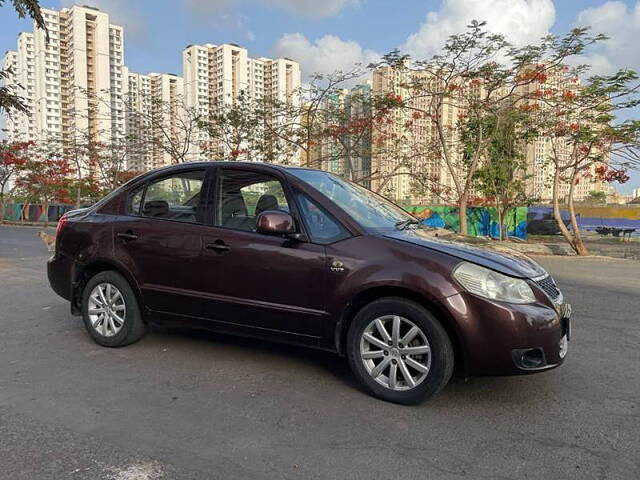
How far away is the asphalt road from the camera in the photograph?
108 inches

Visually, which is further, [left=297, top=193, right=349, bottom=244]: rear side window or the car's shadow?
[left=297, top=193, right=349, bottom=244]: rear side window

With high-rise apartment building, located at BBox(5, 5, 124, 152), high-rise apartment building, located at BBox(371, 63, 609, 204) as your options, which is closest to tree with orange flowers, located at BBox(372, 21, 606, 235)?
high-rise apartment building, located at BBox(371, 63, 609, 204)

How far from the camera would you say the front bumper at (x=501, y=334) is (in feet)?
10.7

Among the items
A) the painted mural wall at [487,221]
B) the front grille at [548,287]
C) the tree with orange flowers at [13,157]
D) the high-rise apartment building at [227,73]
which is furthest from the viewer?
the tree with orange flowers at [13,157]

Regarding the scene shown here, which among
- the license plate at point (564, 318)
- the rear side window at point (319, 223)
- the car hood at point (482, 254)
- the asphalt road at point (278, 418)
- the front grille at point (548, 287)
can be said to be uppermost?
the rear side window at point (319, 223)

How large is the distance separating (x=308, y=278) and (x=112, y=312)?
2.13 meters

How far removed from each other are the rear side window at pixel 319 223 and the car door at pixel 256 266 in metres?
0.09

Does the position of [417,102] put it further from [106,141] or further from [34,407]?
[106,141]

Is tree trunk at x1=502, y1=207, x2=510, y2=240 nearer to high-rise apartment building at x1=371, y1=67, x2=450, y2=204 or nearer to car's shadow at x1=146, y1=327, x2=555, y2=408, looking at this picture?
high-rise apartment building at x1=371, y1=67, x2=450, y2=204

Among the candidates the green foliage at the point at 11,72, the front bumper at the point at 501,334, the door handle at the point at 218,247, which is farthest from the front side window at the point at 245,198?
the green foliage at the point at 11,72

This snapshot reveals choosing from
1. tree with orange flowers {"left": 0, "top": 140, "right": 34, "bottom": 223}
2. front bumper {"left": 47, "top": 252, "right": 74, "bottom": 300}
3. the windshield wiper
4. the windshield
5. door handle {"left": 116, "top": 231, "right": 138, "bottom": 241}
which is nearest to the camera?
the windshield

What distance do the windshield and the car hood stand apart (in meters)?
0.22

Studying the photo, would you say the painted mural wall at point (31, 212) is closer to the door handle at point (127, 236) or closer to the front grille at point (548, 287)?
the door handle at point (127, 236)

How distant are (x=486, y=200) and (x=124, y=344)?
60.6 ft
